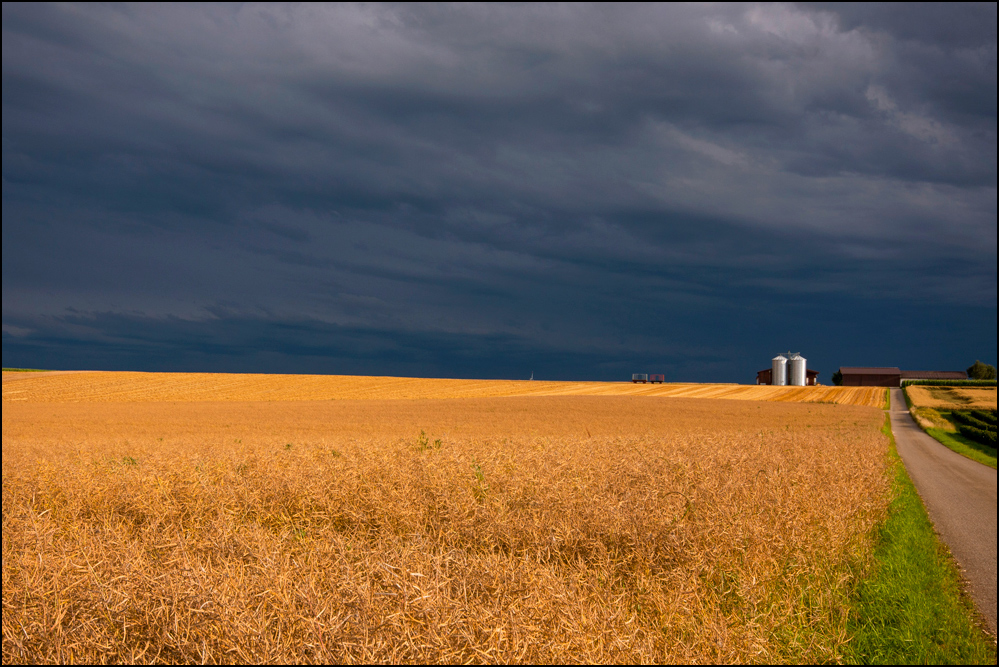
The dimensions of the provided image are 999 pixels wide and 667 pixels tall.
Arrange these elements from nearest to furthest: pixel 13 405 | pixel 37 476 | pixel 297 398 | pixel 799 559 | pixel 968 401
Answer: pixel 799 559
pixel 37 476
pixel 13 405
pixel 297 398
pixel 968 401

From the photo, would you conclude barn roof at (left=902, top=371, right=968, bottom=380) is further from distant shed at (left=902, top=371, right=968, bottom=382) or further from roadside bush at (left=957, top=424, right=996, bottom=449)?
roadside bush at (left=957, top=424, right=996, bottom=449)

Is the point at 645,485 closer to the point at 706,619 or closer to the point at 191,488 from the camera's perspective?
the point at 706,619

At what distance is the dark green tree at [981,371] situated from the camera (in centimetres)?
15730

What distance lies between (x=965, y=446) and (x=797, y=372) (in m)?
75.4

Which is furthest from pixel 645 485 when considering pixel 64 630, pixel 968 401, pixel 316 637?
pixel 968 401

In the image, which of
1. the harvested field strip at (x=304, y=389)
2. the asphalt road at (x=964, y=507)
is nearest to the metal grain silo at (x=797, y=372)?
the harvested field strip at (x=304, y=389)

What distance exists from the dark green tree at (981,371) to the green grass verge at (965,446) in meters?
149

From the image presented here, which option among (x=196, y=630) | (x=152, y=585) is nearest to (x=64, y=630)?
(x=152, y=585)

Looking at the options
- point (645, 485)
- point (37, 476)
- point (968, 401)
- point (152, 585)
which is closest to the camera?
point (152, 585)

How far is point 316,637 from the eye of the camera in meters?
4.16

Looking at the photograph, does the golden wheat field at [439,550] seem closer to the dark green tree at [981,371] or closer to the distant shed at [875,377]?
the distant shed at [875,377]

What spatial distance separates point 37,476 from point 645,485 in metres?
10.4

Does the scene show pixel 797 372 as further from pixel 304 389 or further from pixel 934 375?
pixel 304 389

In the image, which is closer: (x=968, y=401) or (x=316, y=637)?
(x=316, y=637)
